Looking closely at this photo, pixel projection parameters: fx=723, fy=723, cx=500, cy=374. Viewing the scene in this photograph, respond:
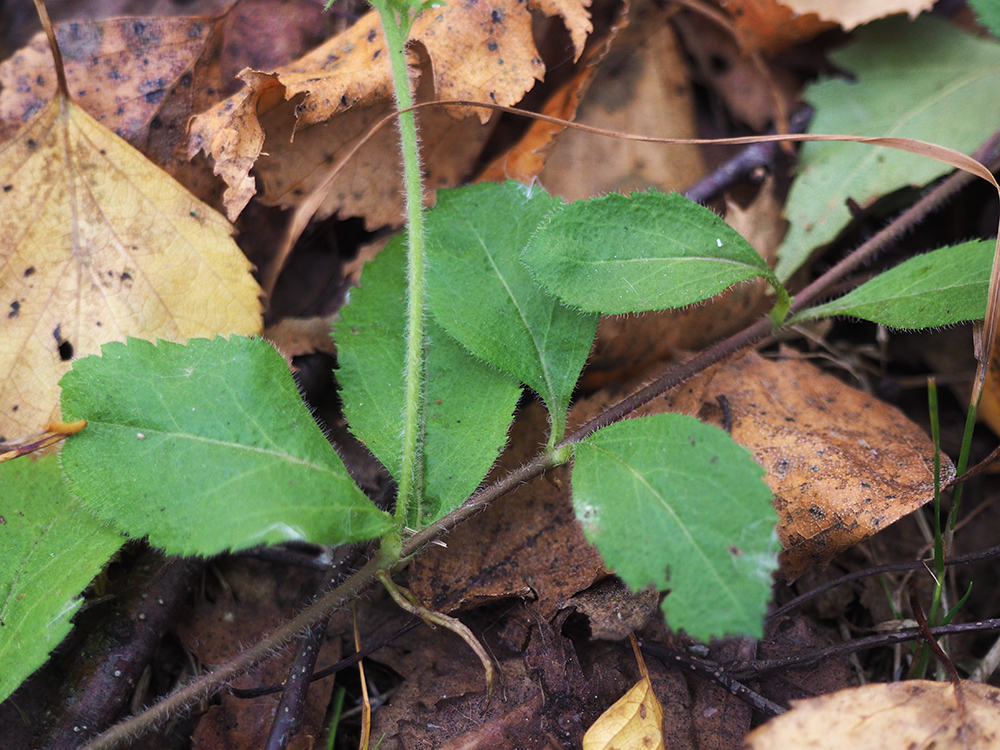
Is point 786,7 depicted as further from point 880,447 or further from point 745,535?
point 745,535

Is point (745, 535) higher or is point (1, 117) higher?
point (1, 117)

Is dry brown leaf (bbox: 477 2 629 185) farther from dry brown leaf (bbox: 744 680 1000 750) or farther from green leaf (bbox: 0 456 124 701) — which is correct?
dry brown leaf (bbox: 744 680 1000 750)

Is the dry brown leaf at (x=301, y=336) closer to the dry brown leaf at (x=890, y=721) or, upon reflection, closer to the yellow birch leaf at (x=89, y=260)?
the yellow birch leaf at (x=89, y=260)

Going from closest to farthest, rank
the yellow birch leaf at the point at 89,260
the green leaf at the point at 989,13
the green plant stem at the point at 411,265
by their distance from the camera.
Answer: the green plant stem at the point at 411,265 < the yellow birch leaf at the point at 89,260 < the green leaf at the point at 989,13

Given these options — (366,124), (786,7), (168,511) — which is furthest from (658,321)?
(168,511)

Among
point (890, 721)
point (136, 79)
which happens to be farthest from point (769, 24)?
point (890, 721)

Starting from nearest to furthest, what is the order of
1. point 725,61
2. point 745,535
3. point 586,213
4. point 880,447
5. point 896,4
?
point 745,535 < point 586,213 < point 880,447 < point 896,4 < point 725,61

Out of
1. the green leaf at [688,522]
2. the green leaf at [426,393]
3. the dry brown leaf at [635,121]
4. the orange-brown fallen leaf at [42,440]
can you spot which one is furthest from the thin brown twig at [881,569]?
the orange-brown fallen leaf at [42,440]
